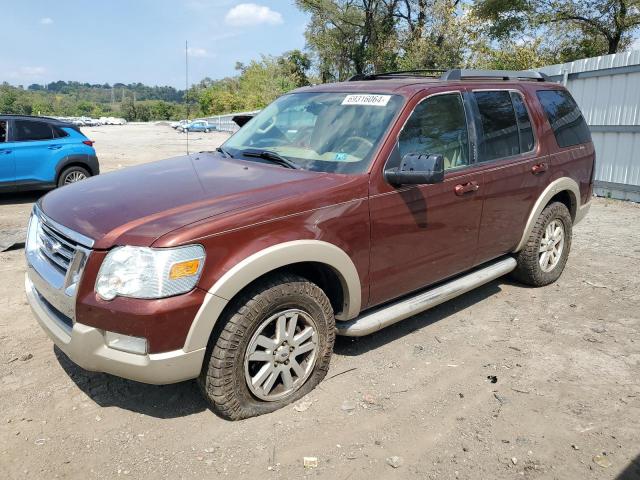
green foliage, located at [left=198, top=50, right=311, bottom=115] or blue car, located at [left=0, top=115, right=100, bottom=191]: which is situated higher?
green foliage, located at [left=198, top=50, right=311, bottom=115]

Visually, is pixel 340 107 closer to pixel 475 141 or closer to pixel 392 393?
pixel 475 141

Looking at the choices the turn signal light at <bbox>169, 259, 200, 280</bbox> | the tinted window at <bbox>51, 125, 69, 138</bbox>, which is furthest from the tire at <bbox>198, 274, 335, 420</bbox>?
the tinted window at <bbox>51, 125, 69, 138</bbox>

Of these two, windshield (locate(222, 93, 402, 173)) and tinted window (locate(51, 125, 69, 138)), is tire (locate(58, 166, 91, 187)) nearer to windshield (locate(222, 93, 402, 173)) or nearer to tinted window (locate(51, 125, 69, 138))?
tinted window (locate(51, 125, 69, 138))

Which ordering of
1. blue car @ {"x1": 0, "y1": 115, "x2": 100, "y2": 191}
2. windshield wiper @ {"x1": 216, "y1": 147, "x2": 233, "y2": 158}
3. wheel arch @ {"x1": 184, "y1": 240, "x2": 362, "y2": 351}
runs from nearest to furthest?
1. wheel arch @ {"x1": 184, "y1": 240, "x2": 362, "y2": 351}
2. windshield wiper @ {"x1": 216, "y1": 147, "x2": 233, "y2": 158}
3. blue car @ {"x1": 0, "y1": 115, "x2": 100, "y2": 191}

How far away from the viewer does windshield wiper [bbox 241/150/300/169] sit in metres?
3.61

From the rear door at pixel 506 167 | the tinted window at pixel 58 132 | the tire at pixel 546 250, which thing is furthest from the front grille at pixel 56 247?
the tinted window at pixel 58 132

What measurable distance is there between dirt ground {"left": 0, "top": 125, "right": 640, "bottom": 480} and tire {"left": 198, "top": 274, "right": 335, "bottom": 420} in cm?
13

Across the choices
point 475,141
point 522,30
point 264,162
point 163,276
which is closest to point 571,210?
point 475,141

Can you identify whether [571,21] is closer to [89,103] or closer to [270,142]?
[270,142]

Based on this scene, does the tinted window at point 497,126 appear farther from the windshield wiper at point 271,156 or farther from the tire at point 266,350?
the tire at point 266,350

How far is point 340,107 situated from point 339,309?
1.48 m

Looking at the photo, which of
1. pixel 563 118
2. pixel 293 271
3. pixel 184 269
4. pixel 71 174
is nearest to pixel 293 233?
pixel 293 271

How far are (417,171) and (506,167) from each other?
1385 mm

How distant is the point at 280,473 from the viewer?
8.86 ft
